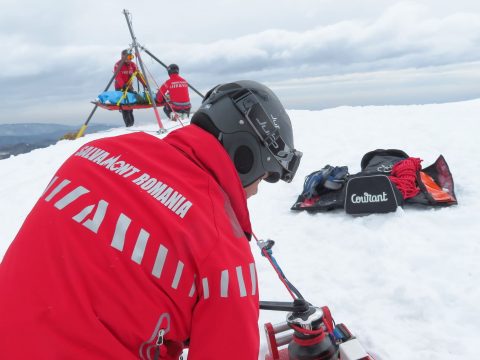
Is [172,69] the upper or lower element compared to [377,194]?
upper

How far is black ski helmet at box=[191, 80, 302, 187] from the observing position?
1835mm

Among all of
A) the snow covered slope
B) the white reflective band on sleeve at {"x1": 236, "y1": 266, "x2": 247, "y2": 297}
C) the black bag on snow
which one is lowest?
the snow covered slope

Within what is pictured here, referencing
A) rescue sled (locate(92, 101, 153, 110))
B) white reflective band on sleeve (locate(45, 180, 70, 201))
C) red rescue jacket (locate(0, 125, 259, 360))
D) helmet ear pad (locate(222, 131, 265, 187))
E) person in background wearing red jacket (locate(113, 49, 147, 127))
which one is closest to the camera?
red rescue jacket (locate(0, 125, 259, 360))

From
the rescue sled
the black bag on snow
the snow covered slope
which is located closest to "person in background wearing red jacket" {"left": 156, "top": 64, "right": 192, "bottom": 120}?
the rescue sled

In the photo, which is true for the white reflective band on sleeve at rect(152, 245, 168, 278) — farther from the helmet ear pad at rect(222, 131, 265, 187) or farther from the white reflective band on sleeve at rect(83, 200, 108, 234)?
the helmet ear pad at rect(222, 131, 265, 187)

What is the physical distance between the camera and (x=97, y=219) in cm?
129

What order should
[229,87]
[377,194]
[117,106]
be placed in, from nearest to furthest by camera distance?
[229,87] < [377,194] < [117,106]

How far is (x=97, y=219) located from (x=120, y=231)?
0.08m

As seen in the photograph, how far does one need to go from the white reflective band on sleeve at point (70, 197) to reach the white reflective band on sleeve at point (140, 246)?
258 mm

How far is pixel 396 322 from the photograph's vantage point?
2863 millimetres

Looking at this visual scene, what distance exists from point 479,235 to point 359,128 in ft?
15.9

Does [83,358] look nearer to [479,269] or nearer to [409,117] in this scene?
[479,269]

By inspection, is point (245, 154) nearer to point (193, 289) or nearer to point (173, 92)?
point (193, 289)

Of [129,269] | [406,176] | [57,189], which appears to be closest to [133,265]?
[129,269]
